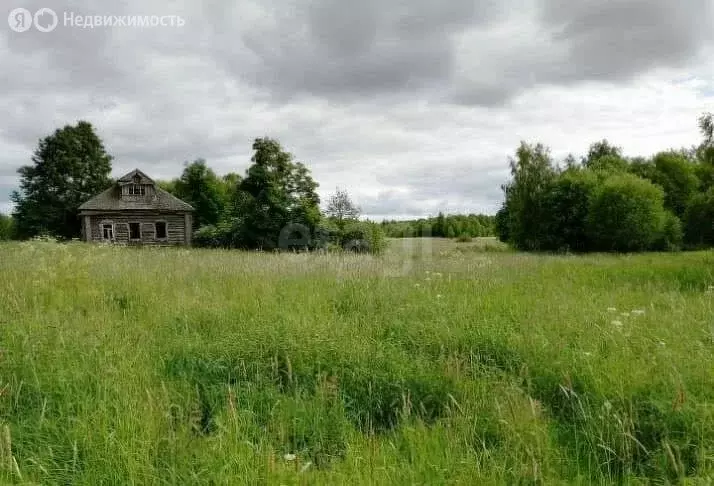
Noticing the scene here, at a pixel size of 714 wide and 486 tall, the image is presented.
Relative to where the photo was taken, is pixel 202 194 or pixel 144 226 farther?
pixel 202 194

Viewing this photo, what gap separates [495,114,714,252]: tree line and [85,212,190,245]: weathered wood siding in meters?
28.4

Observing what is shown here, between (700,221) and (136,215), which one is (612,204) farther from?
(136,215)

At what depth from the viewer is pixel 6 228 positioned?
48.8 meters

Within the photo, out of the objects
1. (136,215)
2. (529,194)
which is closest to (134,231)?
(136,215)

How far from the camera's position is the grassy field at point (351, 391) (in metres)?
2.31

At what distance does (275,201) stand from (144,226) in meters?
17.4

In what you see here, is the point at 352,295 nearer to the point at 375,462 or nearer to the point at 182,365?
the point at 182,365

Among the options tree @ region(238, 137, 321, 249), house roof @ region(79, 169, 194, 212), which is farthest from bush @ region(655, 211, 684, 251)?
house roof @ region(79, 169, 194, 212)

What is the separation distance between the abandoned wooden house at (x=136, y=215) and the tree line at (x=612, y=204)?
93.1 ft

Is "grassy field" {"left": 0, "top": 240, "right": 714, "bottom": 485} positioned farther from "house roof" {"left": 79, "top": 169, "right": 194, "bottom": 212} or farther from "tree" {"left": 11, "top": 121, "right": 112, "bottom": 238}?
"tree" {"left": 11, "top": 121, "right": 112, "bottom": 238}

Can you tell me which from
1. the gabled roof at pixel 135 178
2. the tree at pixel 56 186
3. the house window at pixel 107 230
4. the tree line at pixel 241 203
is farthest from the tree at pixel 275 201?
the tree at pixel 56 186

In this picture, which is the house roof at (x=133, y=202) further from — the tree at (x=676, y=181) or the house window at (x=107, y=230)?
the tree at (x=676, y=181)

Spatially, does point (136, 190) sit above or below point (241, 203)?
above

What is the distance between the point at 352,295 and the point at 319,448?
313cm
